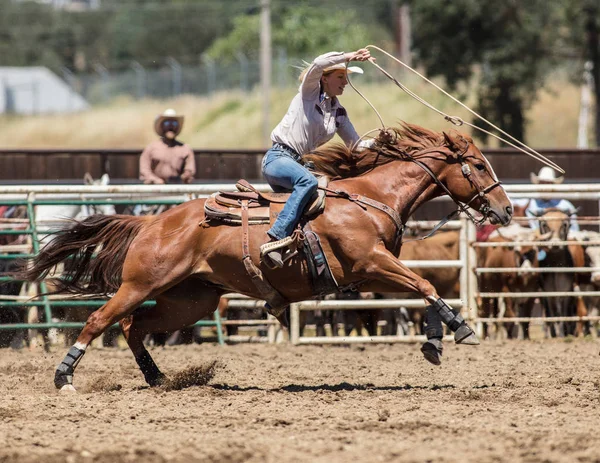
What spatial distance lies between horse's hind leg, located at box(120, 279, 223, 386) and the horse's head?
6.17 ft

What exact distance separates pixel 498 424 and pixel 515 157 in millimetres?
8975

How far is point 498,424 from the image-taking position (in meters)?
5.14

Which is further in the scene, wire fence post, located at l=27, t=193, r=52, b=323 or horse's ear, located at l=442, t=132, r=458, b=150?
wire fence post, located at l=27, t=193, r=52, b=323

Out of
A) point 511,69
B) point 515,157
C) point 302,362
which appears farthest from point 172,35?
point 302,362

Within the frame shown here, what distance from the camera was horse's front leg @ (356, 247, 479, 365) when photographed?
6.29 metres

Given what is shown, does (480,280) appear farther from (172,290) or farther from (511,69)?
(511,69)

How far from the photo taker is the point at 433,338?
20.9ft

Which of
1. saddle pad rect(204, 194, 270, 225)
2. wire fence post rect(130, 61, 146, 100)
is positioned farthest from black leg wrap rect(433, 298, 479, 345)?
wire fence post rect(130, 61, 146, 100)

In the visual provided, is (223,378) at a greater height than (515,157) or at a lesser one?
lesser

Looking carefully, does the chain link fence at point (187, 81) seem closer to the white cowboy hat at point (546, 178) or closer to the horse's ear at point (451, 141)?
the white cowboy hat at point (546, 178)

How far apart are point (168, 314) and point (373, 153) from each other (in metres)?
1.90

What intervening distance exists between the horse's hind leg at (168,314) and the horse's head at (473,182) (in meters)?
1.88

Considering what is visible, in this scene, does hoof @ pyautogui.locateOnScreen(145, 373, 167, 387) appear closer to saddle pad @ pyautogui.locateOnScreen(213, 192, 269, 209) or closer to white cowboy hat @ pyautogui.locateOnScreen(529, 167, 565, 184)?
saddle pad @ pyautogui.locateOnScreen(213, 192, 269, 209)

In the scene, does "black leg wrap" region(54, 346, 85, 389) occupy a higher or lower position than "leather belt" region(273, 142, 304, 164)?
lower
